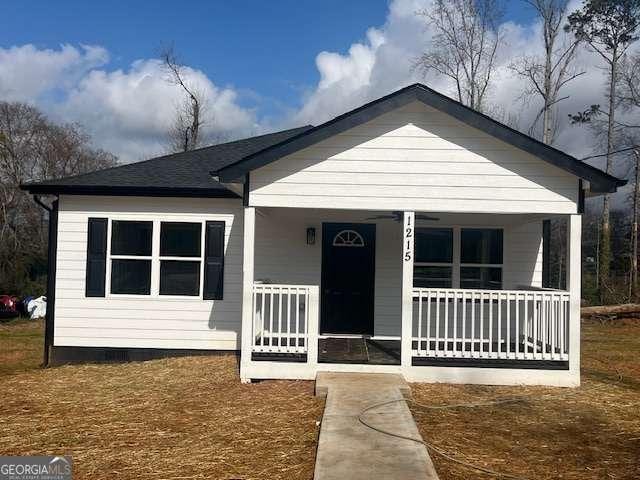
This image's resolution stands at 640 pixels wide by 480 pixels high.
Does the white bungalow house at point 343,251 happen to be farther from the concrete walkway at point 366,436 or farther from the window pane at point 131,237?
the concrete walkway at point 366,436

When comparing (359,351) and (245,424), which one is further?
(359,351)

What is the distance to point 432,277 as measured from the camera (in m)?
10.3

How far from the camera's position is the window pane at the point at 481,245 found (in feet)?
33.4

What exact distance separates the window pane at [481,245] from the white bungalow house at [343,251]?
3cm

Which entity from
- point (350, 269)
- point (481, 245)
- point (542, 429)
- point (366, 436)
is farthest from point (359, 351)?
point (366, 436)

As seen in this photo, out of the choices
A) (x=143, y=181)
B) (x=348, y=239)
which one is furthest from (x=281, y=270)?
(x=143, y=181)

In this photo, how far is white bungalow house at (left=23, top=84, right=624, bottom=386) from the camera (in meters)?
7.71

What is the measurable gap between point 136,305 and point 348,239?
409 cm

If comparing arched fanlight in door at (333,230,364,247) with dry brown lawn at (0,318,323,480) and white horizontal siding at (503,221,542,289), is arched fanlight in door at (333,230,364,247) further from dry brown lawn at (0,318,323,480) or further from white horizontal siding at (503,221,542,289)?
dry brown lawn at (0,318,323,480)

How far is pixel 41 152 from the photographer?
32.1 m

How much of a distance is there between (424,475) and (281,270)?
638 centimetres

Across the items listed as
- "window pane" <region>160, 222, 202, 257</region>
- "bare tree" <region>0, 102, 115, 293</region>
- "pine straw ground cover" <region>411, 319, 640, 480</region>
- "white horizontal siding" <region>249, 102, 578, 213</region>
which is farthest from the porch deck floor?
"bare tree" <region>0, 102, 115, 293</region>

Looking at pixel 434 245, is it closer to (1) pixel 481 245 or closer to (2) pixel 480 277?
(1) pixel 481 245

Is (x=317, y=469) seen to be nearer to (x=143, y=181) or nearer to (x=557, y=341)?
(x=557, y=341)
